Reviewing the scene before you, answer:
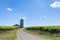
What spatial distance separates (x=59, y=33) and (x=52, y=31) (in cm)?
273

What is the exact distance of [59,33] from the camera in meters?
42.9

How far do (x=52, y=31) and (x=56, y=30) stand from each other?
6.03 ft

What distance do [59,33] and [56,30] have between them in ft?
3.91

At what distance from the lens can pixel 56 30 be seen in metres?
43.6

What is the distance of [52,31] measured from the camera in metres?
45.2
